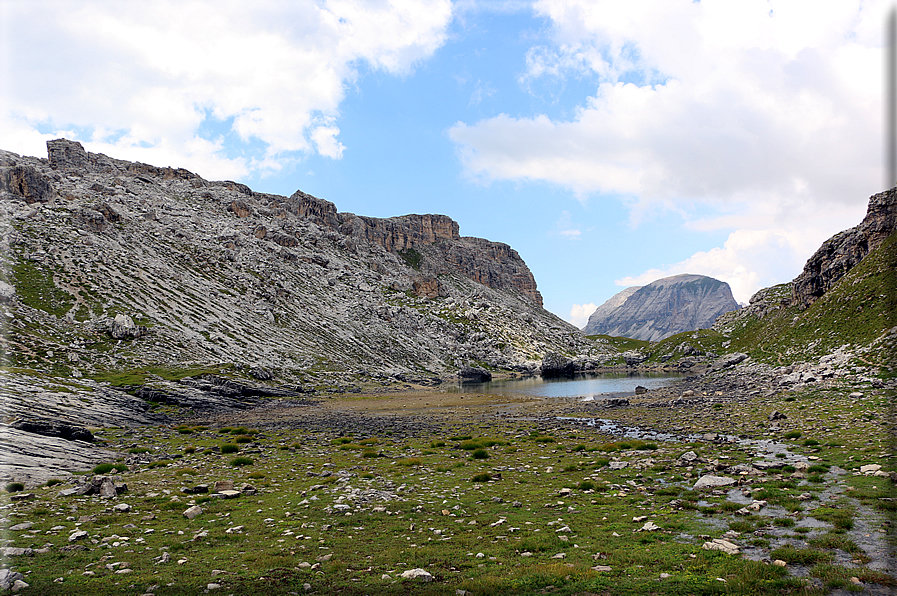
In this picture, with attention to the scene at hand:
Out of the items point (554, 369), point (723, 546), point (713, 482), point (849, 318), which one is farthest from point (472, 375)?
point (723, 546)

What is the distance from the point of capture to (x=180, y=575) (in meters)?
13.4

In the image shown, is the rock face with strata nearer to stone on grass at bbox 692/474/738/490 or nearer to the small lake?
the small lake

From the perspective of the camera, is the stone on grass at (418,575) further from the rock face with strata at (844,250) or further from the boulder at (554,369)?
the boulder at (554,369)

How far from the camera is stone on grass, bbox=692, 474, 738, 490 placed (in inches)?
825

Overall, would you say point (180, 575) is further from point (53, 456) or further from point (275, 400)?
point (275, 400)

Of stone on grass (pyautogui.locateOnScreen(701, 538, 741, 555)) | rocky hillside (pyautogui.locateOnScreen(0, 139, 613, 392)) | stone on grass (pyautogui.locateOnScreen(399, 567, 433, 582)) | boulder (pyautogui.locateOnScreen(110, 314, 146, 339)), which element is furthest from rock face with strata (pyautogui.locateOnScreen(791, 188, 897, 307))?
boulder (pyautogui.locateOnScreen(110, 314, 146, 339))

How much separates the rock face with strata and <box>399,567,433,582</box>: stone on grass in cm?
10922

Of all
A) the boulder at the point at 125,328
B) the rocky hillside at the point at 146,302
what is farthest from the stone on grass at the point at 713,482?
the boulder at the point at 125,328

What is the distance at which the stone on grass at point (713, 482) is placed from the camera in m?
21.0

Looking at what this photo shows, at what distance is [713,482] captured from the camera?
21.2 m

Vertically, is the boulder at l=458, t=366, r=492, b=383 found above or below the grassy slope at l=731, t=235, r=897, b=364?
below

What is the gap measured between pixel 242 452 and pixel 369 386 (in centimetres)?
9799

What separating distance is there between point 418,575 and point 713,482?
16352 millimetres

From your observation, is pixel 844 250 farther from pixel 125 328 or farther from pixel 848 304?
pixel 125 328
